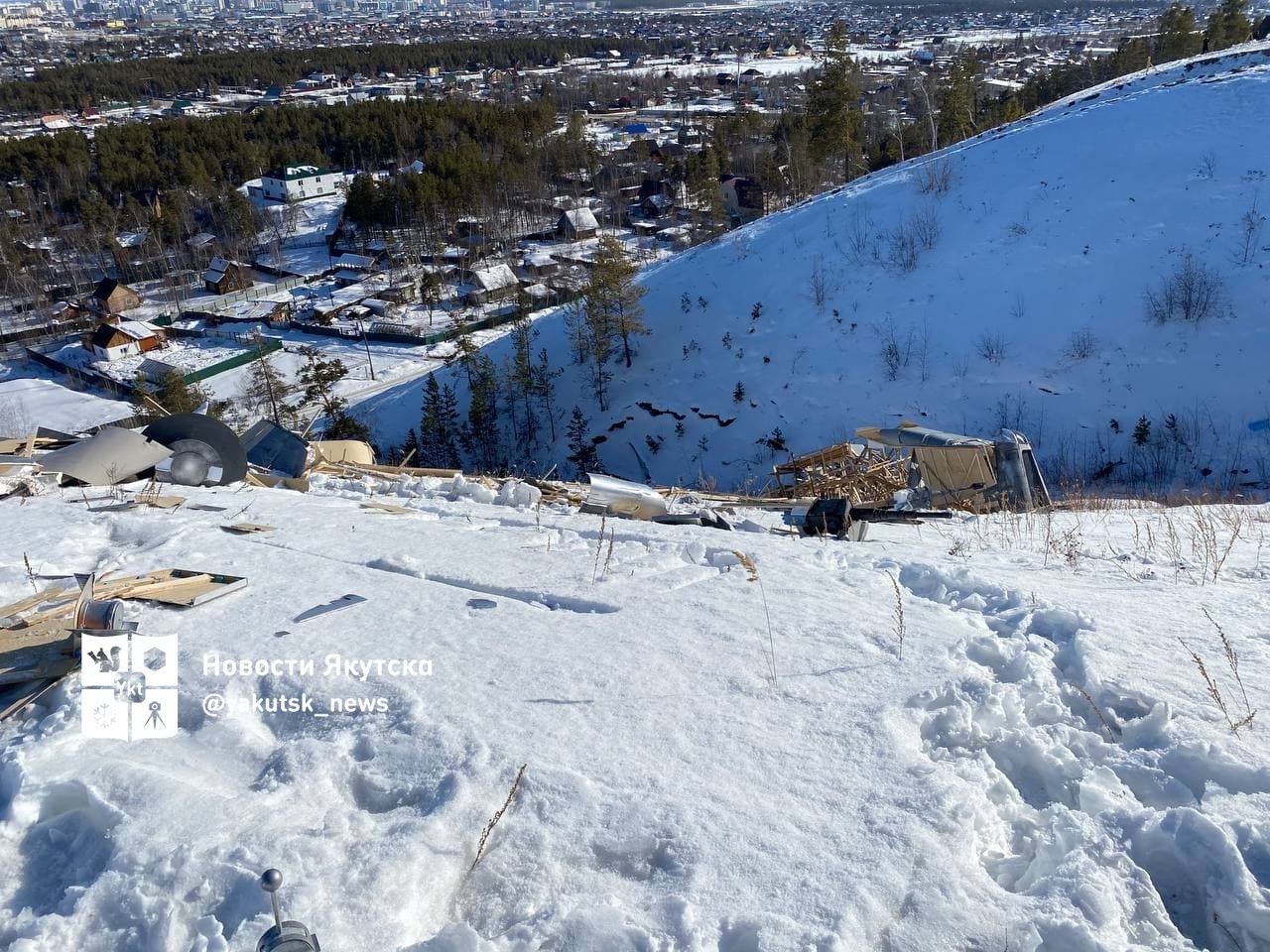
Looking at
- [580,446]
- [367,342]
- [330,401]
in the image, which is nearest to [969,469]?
[580,446]

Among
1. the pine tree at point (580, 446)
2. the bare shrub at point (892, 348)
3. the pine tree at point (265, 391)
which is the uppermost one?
the bare shrub at point (892, 348)

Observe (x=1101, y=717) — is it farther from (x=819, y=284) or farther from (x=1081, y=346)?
(x=819, y=284)

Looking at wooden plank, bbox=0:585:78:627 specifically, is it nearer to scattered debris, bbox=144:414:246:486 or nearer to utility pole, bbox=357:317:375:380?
scattered debris, bbox=144:414:246:486

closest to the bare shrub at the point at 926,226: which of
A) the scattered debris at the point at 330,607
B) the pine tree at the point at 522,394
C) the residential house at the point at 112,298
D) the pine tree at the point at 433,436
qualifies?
the pine tree at the point at 522,394

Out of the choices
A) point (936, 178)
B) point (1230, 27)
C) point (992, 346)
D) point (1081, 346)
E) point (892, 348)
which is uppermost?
point (1230, 27)

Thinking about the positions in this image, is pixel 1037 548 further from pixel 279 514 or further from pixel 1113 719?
pixel 279 514

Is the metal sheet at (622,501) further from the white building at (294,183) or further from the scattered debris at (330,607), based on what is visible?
the white building at (294,183)
